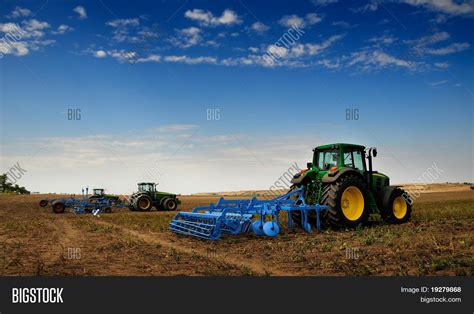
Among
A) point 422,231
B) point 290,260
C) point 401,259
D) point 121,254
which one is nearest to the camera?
point 401,259

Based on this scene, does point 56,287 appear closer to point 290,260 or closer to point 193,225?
point 290,260

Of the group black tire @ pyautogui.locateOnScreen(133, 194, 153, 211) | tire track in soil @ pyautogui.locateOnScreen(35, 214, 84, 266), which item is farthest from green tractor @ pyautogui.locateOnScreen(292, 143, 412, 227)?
black tire @ pyautogui.locateOnScreen(133, 194, 153, 211)

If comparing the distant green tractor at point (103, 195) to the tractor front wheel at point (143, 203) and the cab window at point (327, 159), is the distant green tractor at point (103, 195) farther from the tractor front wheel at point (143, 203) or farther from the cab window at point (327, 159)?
the cab window at point (327, 159)

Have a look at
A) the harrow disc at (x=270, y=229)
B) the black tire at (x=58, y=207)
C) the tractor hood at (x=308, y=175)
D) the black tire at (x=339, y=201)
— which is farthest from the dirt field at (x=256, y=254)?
the black tire at (x=58, y=207)

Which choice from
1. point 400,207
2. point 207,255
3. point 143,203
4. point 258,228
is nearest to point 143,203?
point 143,203

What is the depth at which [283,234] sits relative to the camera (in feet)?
35.7

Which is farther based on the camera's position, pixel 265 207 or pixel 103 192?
pixel 103 192

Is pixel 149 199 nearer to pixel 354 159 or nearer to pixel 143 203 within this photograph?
pixel 143 203

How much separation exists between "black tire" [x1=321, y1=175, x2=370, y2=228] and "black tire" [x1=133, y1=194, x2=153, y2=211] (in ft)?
57.4

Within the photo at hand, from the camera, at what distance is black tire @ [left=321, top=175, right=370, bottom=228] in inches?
429

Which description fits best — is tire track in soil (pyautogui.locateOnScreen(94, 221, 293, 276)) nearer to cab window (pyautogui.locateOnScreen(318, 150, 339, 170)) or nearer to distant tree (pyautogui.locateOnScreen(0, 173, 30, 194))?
cab window (pyautogui.locateOnScreen(318, 150, 339, 170))

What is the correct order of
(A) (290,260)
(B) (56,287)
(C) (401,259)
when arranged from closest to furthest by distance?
(B) (56,287)
(C) (401,259)
(A) (290,260)

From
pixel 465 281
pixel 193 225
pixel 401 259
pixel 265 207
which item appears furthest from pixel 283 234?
pixel 465 281

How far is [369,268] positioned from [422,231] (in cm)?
460
